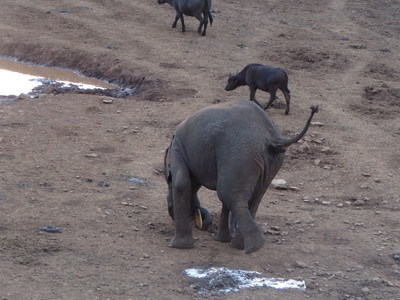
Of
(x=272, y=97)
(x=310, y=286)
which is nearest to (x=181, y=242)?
(x=310, y=286)

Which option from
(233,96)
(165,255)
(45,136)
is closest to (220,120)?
(165,255)

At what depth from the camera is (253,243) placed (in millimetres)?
6453

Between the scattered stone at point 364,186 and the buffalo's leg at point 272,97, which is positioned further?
the buffalo's leg at point 272,97

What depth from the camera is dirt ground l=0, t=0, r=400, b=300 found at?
6.45m

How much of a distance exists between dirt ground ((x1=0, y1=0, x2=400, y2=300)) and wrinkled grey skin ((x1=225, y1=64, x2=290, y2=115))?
35 centimetres

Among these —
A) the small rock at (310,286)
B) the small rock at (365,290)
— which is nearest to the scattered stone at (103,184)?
the small rock at (310,286)

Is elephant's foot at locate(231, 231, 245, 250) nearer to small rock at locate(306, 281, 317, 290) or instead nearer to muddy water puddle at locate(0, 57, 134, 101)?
small rock at locate(306, 281, 317, 290)

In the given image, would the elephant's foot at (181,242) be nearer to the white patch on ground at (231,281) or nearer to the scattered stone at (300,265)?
the white patch on ground at (231,281)

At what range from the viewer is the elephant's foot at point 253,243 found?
6449mm

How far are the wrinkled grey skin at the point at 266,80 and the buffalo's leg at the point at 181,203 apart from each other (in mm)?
5629

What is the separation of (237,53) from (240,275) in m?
10.6

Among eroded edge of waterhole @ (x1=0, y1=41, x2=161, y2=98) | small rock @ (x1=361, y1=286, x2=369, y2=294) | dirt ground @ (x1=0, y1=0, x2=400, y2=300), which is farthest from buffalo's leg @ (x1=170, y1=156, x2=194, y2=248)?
eroded edge of waterhole @ (x1=0, y1=41, x2=161, y2=98)

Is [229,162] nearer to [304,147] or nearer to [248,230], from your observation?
[248,230]

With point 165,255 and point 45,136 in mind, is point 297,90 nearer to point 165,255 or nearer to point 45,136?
point 45,136
